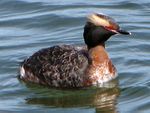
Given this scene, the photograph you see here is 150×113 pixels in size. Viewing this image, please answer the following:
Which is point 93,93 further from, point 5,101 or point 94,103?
point 5,101

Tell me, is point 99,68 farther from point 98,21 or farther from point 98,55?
point 98,21

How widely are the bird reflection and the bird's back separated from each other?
0.68 feet

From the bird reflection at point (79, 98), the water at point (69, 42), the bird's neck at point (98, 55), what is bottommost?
the bird reflection at point (79, 98)

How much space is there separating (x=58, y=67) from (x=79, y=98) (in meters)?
0.90

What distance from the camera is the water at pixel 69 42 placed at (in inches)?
562

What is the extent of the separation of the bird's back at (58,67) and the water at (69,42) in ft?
0.64

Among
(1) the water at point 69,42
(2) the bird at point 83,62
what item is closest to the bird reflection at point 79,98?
(1) the water at point 69,42

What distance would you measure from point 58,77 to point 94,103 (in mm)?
1202

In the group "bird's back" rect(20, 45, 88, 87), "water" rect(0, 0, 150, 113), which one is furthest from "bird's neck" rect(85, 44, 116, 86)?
"water" rect(0, 0, 150, 113)

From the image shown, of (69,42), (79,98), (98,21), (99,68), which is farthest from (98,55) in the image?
(69,42)

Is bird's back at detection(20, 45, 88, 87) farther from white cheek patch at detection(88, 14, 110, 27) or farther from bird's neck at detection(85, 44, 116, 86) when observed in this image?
white cheek patch at detection(88, 14, 110, 27)

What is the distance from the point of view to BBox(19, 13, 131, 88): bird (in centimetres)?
1498

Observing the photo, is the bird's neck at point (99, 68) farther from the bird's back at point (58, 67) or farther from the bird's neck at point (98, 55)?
the bird's back at point (58, 67)

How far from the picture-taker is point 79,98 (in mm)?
14742
